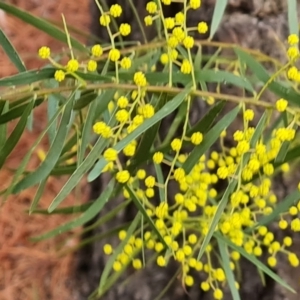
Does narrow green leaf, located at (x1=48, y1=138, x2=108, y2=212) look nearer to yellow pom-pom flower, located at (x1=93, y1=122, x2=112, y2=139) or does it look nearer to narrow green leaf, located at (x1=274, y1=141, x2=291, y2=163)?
yellow pom-pom flower, located at (x1=93, y1=122, x2=112, y2=139)

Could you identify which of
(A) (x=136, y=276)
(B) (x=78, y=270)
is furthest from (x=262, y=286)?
(B) (x=78, y=270)

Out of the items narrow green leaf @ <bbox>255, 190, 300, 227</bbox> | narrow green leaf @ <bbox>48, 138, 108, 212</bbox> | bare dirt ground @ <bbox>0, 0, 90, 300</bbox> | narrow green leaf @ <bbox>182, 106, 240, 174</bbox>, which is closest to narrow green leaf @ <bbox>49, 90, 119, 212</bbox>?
narrow green leaf @ <bbox>48, 138, 108, 212</bbox>

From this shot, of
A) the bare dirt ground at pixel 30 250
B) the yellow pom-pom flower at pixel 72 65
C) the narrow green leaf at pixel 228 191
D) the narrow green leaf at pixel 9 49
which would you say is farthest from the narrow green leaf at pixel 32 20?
the bare dirt ground at pixel 30 250

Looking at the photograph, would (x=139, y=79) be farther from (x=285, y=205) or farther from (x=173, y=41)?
(x=285, y=205)

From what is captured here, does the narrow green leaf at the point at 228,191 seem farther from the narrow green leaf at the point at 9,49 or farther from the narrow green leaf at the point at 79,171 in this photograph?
the narrow green leaf at the point at 9,49

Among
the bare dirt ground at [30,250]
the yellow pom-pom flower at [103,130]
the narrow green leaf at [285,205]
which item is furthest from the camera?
the bare dirt ground at [30,250]

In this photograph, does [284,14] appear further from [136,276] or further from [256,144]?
[136,276]

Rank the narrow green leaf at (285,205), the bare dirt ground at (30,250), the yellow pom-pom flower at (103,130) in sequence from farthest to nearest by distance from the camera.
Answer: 1. the bare dirt ground at (30,250)
2. the narrow green leaf at (285,205)
3. the yellow pom-pom flower at (103,130)
